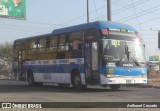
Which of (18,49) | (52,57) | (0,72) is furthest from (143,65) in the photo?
(0,72)

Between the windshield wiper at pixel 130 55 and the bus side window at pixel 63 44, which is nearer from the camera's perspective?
the windshield wiper at pixel 130 55

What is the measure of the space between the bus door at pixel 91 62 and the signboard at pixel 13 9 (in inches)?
618

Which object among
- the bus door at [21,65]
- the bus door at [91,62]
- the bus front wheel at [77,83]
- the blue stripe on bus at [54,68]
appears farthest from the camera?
the bus door at [21,65]

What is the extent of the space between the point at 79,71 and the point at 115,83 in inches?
93.4

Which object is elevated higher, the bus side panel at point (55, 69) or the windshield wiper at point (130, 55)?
the windshield wiper at point (130, 55)

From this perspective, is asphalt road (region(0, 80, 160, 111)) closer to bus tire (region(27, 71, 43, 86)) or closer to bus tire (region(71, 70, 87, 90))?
bus tire (region(71, 70, 87, 90))

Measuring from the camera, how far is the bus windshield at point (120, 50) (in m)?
23.1

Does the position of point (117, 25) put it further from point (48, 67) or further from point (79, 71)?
point (48, 67)

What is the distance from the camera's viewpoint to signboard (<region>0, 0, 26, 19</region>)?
124 ft

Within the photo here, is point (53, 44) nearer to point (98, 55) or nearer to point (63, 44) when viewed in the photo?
point (63, 44)

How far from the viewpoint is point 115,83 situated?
23219 mm

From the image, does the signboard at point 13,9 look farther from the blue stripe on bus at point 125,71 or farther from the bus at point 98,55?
the blue stripe on bus at point 125,71

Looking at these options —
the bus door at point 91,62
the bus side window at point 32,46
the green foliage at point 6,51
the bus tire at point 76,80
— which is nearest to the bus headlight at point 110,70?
the bus door at point 91,62

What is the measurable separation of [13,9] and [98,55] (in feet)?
56.4
